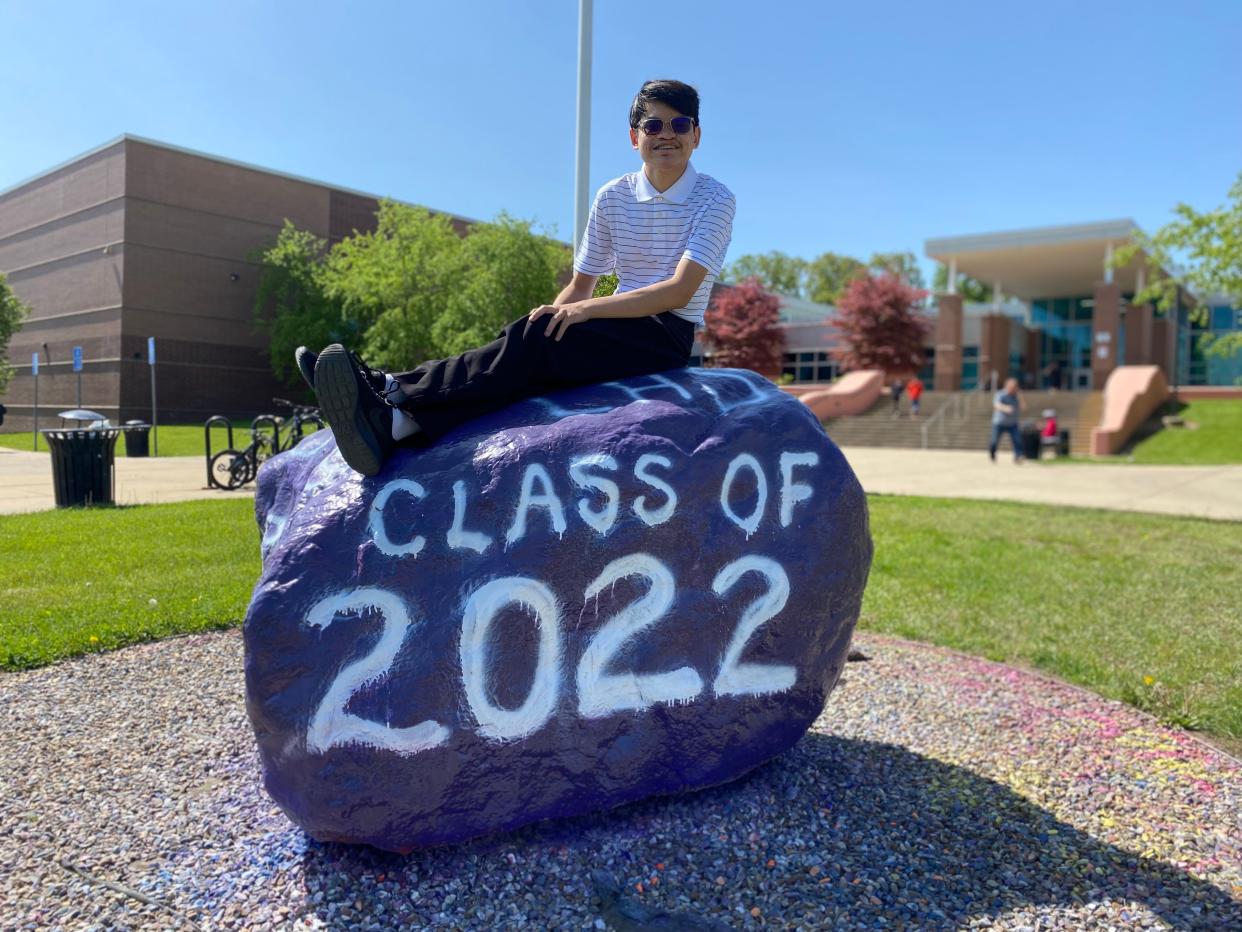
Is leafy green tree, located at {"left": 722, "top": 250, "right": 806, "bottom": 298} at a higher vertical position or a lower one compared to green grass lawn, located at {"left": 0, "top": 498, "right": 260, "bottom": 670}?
higher

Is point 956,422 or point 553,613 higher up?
point 956,422

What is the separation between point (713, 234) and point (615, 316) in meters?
0.44

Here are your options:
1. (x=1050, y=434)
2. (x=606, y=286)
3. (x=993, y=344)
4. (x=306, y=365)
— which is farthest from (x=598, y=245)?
(x=993, y=344)

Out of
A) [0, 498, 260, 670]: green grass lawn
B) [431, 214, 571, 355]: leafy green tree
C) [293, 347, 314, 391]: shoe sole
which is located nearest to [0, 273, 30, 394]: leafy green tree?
[431, 214, 571, 355]: leafy green tree

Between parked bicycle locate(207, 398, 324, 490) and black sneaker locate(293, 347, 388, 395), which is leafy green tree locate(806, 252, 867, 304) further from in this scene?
black sneaker locate(293, 347, 388, 395)

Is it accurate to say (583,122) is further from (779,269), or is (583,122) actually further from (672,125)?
(779,269)

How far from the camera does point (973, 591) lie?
6.60m

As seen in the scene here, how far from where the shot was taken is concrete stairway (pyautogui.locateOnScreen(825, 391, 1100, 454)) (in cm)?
2464

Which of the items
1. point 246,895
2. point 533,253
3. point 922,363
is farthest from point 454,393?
point 922,363

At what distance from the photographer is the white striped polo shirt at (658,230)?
297 centimetres

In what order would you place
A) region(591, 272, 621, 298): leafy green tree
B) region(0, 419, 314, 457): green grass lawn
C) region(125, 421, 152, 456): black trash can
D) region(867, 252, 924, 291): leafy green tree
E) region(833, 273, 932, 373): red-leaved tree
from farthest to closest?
region(867, 252, 924, 291): leafy green tree → region(833, 273, 932, 373): red-leaved tree → region(0, 419, 314, 457): green grass lawn → region(125, 421, 152, 456): black trash can → region(591, 272, 621, 298): leafy green tree

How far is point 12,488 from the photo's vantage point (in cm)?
1161

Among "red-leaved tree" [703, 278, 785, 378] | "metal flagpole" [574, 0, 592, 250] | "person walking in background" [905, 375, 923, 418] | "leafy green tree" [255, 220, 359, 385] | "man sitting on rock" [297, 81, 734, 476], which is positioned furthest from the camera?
"red-leaved tree" [703, 278, 785, 378]

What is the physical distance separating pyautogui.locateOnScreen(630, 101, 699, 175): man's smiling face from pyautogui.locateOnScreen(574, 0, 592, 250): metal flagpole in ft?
8.47
